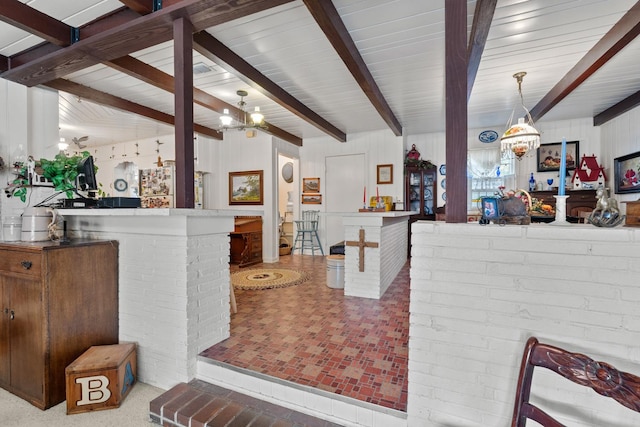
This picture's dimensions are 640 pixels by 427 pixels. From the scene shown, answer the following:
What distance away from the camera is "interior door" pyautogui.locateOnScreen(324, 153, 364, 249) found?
5.92 metres

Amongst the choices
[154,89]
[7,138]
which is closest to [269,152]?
[154,89]

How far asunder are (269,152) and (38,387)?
4.42 meters

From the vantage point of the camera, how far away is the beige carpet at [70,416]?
168 centimetres

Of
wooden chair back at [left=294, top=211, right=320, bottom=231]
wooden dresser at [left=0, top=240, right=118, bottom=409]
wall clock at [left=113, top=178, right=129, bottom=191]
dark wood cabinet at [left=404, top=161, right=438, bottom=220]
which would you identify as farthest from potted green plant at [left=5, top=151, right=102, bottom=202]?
dark wood cabinet at [left=404, top=161, right=438, bottom=220]

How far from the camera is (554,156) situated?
5.05 metres

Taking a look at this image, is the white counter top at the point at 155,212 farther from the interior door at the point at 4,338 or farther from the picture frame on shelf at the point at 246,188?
the picture frame on shelf at the point at 246,188

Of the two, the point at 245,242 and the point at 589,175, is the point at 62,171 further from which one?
the point at 589,175

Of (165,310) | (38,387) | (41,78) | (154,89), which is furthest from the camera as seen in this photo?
(154,89)

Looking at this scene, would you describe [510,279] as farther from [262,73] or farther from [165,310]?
[262,73]

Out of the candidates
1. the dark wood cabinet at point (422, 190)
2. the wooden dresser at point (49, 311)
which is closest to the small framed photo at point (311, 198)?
the dark wood cabinet at point (422, 190)

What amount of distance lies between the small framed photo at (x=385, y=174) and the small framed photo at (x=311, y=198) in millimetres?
1323

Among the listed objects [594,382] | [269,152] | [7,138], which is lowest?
[594,382]

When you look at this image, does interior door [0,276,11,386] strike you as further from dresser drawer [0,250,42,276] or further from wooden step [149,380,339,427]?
wooden step [149,380,339,427]

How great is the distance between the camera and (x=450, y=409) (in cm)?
135
